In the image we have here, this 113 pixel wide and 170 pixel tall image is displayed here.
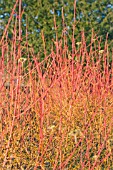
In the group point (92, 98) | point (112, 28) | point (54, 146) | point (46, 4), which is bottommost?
point (54, 146)

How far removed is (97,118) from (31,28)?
3.64m

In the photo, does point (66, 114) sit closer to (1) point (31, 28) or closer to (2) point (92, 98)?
(2) point (92, 98)

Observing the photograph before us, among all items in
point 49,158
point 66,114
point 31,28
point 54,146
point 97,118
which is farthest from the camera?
point 31,28

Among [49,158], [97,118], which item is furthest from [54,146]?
[97,118]

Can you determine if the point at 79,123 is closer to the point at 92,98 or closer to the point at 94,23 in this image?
the point at 92,98

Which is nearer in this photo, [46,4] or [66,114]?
[66,114]

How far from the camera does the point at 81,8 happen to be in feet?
24.3

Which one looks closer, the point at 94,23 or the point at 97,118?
the point at 97,118

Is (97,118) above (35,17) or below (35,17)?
below

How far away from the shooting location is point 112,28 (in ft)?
24.7

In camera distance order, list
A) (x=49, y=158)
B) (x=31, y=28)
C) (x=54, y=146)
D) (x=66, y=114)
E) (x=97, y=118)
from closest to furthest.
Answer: (x=49, y=158) < (x=54, y=146) < (x=66, y=114) < (x=97, y=118) < (x=31, y=28)

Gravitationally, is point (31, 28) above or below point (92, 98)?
above

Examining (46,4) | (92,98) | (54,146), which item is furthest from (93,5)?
(54,146)

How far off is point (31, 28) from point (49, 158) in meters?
4.48
